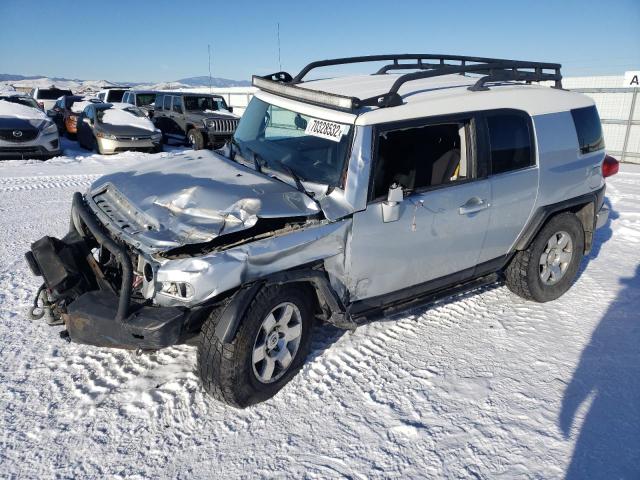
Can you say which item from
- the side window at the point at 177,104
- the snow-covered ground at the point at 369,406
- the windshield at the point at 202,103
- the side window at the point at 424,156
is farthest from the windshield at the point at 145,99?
the side window at the point at 424,156

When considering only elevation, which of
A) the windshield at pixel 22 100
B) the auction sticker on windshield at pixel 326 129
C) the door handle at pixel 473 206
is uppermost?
the windshield at pixel 22 100

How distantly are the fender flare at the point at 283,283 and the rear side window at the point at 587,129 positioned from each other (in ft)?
10.0

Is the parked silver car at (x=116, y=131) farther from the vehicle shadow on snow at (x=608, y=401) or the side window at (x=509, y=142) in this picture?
the vehicle shadow on snow at (x=608, y=401)

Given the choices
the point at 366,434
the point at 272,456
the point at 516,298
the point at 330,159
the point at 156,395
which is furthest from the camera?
the point at 516,298

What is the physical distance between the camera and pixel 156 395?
322cm

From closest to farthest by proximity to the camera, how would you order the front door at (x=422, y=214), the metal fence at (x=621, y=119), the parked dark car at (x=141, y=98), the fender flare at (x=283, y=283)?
the fender flare at (x=283, y=283)
the front door at (x=422, y=214)
the metal fence at (x=621, y=119)
the parked dark car at (x=141, y=98)

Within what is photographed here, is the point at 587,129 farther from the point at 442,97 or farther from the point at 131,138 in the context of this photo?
the point at 131,138

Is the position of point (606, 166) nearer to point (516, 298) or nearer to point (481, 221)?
point (516, 298)

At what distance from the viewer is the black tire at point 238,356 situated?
9.62ft

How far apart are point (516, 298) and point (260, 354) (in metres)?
3.01

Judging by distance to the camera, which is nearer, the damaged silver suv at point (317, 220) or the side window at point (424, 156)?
the damaged silver suv at point (317, 220)

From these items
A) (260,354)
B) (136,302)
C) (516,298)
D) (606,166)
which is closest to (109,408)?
(136,302)

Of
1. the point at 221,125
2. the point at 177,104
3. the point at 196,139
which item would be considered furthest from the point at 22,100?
the point at 221,125

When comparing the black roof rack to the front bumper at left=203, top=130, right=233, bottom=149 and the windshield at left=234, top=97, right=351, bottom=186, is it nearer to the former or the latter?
the windshield at left=234, top=97, right=351, bottom=186
